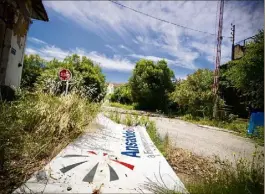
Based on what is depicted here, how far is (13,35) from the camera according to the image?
7.45 metres

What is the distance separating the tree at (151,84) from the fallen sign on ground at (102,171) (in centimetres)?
1835

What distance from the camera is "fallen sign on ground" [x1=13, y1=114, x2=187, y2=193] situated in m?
2.53

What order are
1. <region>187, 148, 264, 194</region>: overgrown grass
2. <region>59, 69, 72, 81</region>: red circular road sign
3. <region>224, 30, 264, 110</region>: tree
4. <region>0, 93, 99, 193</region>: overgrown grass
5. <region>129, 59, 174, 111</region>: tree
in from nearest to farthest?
<region>187, 148, 264, 194</region>: overgrown grass < <region>0, 93, 99, 193</region>: overgrown grass < <region>59, 69, 72, 81</region>: red circular road sign < <region>224, 30, 264, 110</region>: tree < <region>129, 59, 174, 111</region>: tree

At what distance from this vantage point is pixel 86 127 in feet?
17.3

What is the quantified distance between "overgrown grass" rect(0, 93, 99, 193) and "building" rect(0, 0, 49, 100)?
2.18 m

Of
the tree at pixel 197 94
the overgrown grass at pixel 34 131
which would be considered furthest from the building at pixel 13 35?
the tree at pixel 197 94

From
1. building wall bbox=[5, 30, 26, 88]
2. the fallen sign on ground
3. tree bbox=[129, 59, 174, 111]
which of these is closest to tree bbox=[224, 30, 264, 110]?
the fallen sign on ground

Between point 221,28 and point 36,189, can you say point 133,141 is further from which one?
Result: point 221,28

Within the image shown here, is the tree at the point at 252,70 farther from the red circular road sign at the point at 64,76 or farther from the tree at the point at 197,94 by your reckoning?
the red circular road sign at the point at 64,76

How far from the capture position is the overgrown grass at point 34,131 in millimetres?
2664

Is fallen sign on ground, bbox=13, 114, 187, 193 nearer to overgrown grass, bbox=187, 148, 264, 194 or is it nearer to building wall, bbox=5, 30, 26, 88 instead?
overgrown grass, bbox=187, 148, 264, 194

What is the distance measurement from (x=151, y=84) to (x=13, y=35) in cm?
1715

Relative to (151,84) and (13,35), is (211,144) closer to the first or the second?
(13,35)

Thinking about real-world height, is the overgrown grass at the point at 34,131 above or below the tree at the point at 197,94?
below
